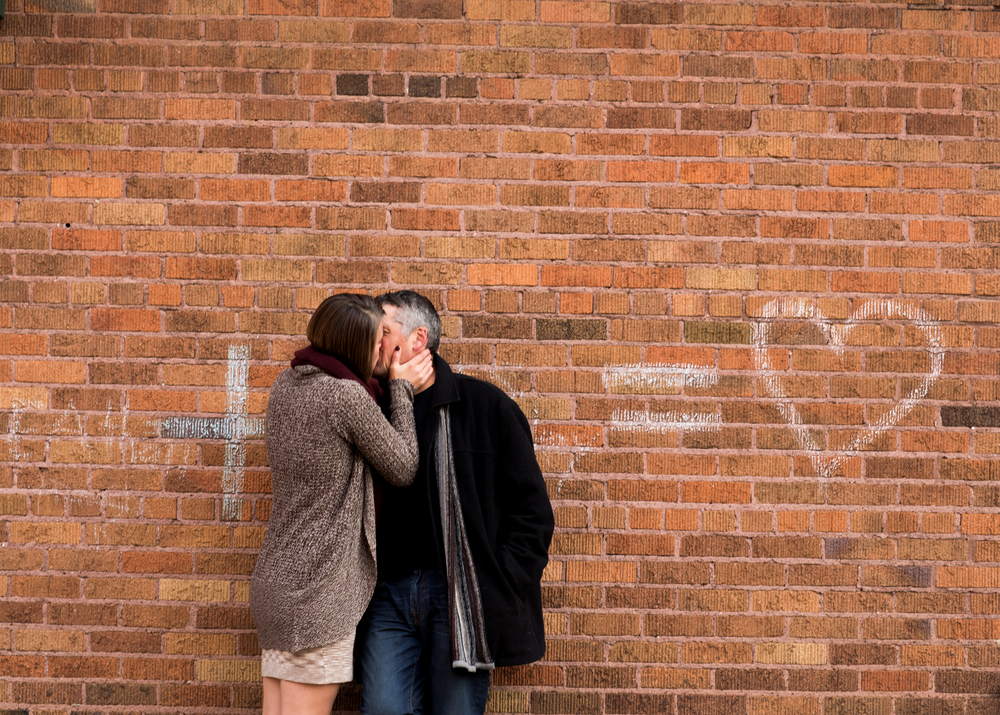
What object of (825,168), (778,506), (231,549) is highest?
(825,168)

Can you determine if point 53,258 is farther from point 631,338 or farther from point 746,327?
point 746,327

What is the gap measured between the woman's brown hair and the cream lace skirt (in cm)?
91

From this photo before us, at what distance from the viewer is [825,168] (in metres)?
3.03

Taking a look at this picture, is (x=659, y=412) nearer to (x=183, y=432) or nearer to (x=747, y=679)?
(x=747, y=679)

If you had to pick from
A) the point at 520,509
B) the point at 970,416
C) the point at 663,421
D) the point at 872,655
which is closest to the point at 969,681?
the point at 872,655

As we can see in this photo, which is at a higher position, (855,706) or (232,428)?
(232,428)

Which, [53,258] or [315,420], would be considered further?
[53,258]

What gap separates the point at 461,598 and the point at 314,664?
508 mm

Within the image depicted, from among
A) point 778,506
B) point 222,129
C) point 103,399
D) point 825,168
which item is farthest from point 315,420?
point 825,168

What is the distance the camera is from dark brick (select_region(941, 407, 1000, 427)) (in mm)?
3006

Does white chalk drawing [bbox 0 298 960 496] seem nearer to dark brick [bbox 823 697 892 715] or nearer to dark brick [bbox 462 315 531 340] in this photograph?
dark brick [bbox 462 315 531 340]

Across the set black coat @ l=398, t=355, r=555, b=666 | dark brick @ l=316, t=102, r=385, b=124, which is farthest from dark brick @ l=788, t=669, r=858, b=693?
dark brick @ l=316, t=102, r=385, b=124

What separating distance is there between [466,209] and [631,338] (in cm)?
87

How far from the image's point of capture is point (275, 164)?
3.01 metres
